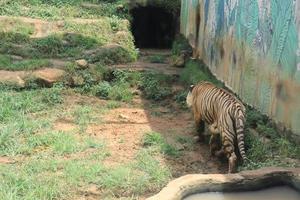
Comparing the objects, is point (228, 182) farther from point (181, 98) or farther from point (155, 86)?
point (155, 86)

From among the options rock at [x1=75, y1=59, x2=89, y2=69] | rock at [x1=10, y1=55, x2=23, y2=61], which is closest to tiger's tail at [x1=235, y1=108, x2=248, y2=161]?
rock at [x1=75, y1=59, x2=89, y2=69]

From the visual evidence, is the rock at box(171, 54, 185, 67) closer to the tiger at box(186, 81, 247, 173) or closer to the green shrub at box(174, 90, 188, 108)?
the green shrub at box(174, 90, 188, 108)

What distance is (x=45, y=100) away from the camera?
8.62m

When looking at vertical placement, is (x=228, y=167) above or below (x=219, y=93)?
below

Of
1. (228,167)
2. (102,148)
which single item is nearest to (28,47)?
(102,148)

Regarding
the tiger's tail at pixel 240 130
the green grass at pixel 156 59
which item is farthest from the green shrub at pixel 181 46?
the tiger's tail at pixel 240 130

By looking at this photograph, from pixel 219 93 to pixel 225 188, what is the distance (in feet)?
8.60

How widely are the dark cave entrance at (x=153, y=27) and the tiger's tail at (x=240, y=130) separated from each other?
912cm

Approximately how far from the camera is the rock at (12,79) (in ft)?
29.9

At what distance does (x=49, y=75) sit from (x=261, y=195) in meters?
5.95

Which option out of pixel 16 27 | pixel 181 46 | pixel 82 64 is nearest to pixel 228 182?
pixel 82 64

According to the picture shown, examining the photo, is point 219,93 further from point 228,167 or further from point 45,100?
point 45,100

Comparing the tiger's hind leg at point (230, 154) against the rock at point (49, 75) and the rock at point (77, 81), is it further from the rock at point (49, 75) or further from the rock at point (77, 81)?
the rock at point (49, 75)

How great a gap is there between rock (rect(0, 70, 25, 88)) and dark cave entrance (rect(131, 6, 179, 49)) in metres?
6.15
